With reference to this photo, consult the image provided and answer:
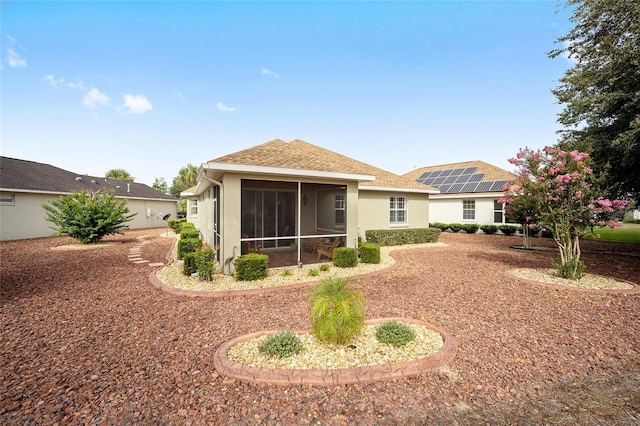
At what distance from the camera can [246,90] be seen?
47.6ft

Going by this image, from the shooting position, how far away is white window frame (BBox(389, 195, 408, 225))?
1516 centimetres

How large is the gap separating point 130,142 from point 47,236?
8.14 m

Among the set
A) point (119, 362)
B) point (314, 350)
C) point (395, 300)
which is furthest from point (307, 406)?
point (395, 300)

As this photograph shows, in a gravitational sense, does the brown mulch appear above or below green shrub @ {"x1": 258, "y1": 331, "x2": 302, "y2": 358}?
below

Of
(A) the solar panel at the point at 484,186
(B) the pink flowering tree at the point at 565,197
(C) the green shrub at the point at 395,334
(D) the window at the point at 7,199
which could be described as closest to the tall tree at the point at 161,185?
(D) the window at the point at 7,199

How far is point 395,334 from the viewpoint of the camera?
3.91m

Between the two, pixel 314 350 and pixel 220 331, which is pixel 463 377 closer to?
pixel 314 350

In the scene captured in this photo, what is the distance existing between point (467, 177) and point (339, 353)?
22.5 metres

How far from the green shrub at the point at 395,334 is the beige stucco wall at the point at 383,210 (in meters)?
10.0

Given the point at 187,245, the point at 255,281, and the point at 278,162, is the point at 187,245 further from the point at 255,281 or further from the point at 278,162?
the point at 278,162

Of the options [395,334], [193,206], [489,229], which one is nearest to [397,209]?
[489,229]

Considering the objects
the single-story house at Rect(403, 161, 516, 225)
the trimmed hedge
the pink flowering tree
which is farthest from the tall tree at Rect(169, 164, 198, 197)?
the pink flowering tree

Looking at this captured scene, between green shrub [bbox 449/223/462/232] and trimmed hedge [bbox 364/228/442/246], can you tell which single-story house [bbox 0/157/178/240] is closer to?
trimmed hedge [bbox 364/228/442/246]

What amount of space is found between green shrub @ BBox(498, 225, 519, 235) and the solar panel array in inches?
99.5
